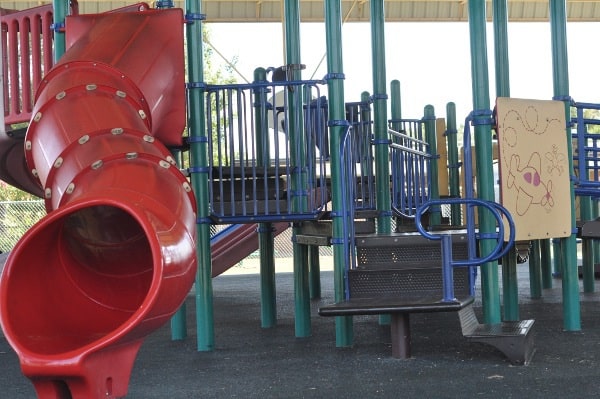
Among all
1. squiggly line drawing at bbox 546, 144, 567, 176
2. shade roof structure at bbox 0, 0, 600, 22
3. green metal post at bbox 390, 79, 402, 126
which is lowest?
squiggly line drawing at bbox 546, 144, 567, 176

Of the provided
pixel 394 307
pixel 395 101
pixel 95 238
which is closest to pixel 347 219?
pixel 394 307

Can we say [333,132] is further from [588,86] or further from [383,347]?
[588,86]

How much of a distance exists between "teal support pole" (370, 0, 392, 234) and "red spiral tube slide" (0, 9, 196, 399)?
333cm

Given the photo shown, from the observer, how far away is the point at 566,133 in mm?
7062

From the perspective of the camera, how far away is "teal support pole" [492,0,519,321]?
290 inches

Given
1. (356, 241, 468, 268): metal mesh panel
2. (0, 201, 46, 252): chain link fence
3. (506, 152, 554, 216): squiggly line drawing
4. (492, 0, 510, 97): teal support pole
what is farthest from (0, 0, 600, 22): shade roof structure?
(356, 241, 468, 268): metal mesh panel

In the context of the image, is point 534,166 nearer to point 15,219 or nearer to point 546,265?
point 546,265

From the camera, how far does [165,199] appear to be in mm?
3373

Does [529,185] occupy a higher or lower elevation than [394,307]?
higher

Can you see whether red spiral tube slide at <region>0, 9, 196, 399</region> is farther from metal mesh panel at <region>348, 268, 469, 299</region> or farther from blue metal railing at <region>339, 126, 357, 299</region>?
metal mesh panel at <region>348, 268, 469, 299</region>

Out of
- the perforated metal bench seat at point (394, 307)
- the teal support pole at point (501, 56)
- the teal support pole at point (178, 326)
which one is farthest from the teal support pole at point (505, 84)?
the teal support pole at point (178, 326)

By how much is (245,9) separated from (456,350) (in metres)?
15.7

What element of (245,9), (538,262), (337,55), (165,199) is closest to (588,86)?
(245,9)

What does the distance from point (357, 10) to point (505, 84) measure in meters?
13.5
